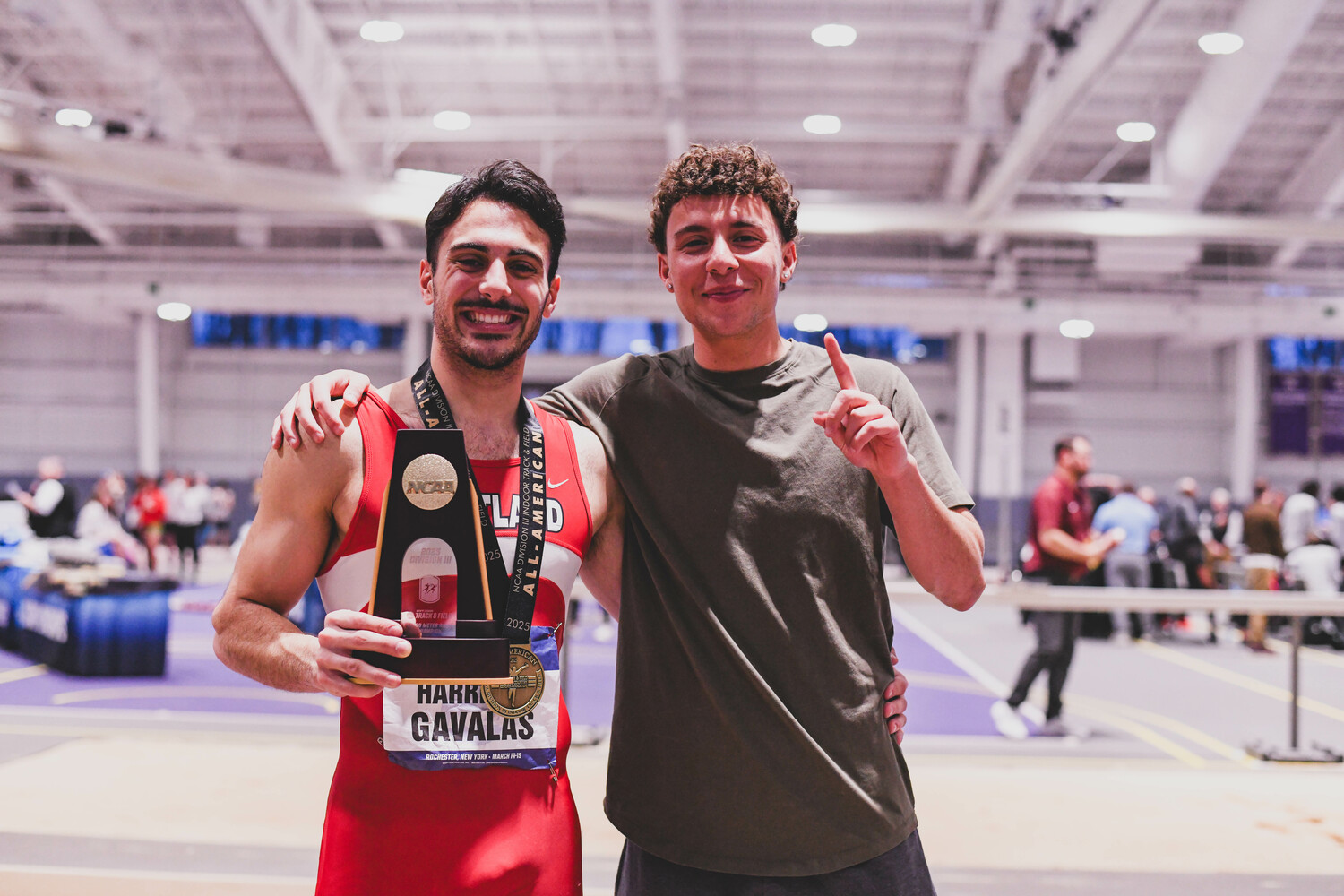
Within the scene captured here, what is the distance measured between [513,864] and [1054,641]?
5144 mm

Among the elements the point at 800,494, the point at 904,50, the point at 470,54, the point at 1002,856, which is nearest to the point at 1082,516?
the point at 1002,856

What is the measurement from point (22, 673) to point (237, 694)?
2125 mm

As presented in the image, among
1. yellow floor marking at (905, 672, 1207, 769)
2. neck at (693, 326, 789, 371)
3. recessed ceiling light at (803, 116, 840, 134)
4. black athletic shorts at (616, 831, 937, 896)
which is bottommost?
yellow floor marking at (905, 672, 1207, 769)

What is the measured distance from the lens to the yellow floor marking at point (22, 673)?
7277 millimetres

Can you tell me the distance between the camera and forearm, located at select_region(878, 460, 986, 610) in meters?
1.57

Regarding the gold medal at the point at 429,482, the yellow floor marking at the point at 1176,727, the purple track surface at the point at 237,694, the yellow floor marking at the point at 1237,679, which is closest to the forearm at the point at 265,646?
the gold medal at the point at 429,482

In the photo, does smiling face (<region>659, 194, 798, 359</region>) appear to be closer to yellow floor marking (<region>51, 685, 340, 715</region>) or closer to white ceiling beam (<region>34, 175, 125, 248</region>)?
yellow floor marking (<region>51, 685, 340, 715</region>)

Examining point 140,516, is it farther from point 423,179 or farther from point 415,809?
point 415,809

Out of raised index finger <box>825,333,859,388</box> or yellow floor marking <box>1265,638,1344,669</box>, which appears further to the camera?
yellow floor marking <box>1265,638,1344,669</box>

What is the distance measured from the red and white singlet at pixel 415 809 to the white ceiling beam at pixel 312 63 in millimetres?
10532

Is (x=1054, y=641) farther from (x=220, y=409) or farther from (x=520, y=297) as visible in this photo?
(x=220, y=409)

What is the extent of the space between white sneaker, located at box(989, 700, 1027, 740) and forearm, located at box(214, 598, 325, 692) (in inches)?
213

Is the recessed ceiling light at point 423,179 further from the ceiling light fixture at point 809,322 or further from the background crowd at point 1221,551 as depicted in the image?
the background crowd at point 1221,551

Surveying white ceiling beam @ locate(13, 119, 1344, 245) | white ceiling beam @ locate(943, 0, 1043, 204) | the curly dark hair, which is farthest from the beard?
white ceiling beam @ locate(13, 119, 1344, 245)
